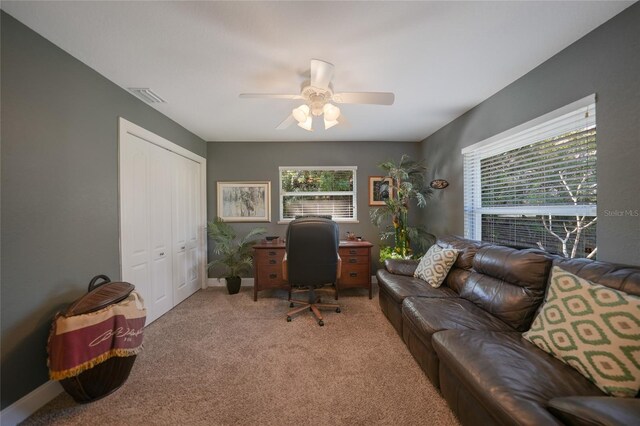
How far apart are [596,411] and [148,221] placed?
3406 mm

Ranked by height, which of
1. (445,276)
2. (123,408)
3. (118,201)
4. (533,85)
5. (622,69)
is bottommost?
(123,408)

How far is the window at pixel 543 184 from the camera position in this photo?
1.61m

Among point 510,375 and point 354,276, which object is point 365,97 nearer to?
point 510,375

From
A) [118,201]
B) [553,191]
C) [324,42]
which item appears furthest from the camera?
[118,201]

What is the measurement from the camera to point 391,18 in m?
1.38

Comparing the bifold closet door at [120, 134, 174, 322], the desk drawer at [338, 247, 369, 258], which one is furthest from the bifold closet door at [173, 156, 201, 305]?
the desk drawer at [338, 247, 369, 258]

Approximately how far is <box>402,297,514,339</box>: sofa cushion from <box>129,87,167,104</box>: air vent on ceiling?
10.5 feet

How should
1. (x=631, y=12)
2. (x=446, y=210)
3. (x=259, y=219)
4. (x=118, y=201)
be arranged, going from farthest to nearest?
(x=259, y=219) < (x=446, y=210) < (x=118, y=201) < (x=631, y=12)

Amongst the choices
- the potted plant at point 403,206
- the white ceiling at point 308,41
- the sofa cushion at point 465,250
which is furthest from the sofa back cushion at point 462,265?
the white ceiling at point 308,41

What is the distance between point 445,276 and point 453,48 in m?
2.01

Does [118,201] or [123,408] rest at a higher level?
[118,201]

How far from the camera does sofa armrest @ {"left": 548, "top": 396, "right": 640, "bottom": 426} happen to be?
71cm

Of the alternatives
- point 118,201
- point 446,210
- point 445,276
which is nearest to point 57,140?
point 118,201

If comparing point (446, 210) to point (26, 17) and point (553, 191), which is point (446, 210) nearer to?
point (553, 191)
